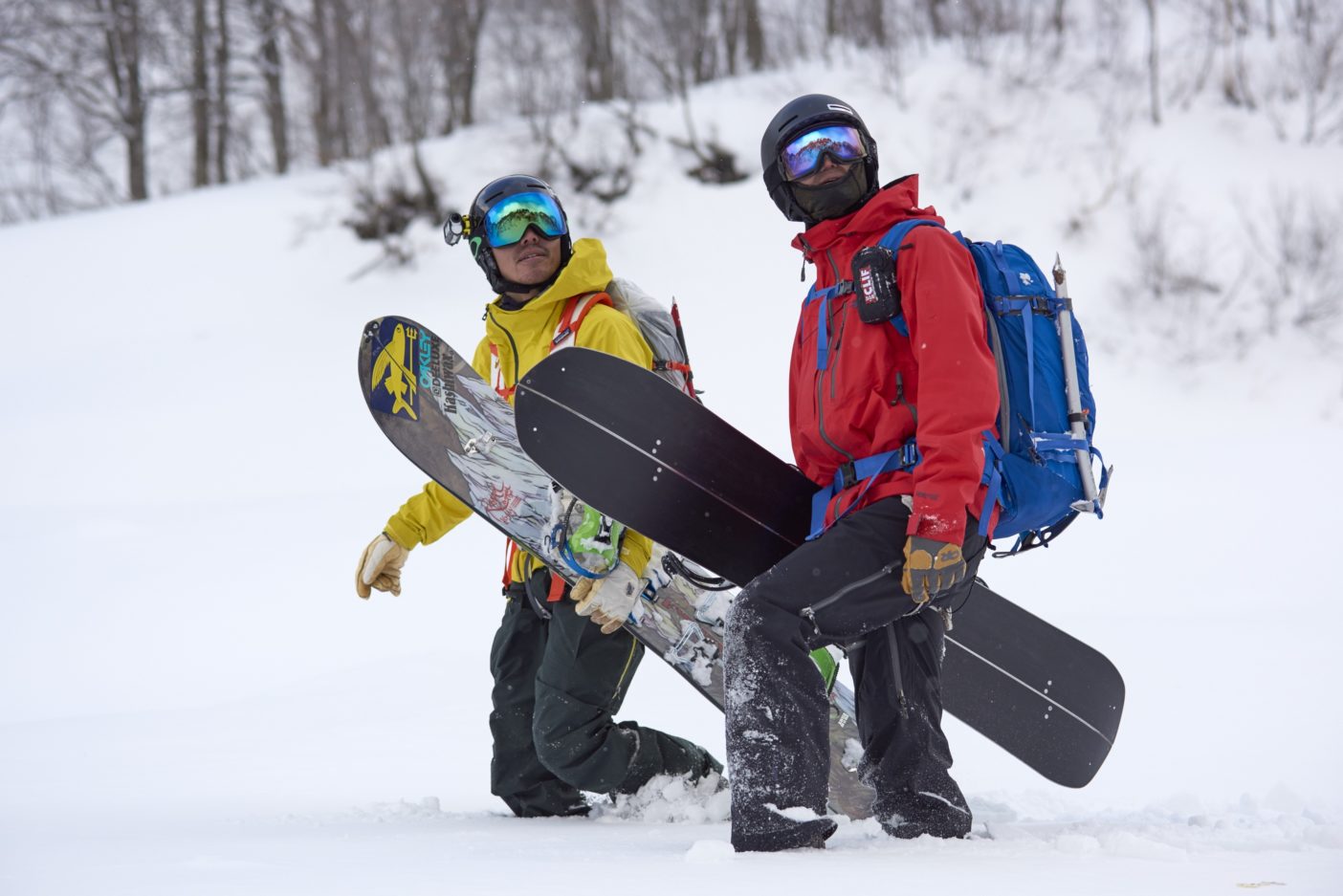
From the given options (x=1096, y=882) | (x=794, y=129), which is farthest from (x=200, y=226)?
(x=1096, y=882)

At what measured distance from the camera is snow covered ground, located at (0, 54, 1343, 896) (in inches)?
102

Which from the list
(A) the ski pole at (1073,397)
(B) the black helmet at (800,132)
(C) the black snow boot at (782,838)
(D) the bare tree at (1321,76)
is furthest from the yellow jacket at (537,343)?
(D) the bare tree at (1321,76)

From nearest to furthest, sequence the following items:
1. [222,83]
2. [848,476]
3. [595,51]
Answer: [848,476], [595,51], [222,83]

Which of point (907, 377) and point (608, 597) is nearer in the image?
point (907, 377)

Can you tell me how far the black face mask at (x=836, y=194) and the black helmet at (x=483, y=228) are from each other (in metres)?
0.86

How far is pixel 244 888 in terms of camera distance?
6.70 feet

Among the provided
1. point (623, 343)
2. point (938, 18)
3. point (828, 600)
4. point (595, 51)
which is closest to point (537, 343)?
point (623, 343)

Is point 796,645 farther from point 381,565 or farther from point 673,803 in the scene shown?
point 381,565

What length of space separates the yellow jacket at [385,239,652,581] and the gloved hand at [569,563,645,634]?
0.09 metres

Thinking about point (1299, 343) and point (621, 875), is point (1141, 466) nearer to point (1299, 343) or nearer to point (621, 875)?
point (1299, 343)

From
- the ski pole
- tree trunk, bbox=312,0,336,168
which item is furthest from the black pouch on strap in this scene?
tree trunk, bbox=312,0,336,168

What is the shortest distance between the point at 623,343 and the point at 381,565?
39.5 inches

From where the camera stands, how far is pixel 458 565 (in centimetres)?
827

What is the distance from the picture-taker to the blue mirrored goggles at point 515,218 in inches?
138
